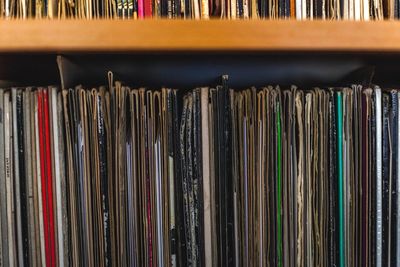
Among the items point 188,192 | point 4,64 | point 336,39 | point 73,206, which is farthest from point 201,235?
point 4,64

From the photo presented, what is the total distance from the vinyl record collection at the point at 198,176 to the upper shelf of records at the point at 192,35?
0.11 m

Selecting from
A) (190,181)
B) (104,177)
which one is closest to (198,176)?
(190,181)

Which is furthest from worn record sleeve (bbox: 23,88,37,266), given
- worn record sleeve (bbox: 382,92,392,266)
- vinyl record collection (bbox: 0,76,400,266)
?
worn record sleeve (bbox: 382,92,392,266)

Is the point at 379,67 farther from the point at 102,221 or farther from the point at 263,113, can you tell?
the point at 102,221

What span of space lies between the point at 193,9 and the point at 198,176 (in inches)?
9.3

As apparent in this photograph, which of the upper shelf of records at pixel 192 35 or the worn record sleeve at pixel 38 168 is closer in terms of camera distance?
the upper shelf of records at pixel 192 35

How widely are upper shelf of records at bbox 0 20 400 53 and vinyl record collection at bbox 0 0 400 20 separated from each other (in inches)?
6.9

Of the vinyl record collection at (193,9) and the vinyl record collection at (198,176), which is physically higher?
the vinyl record collection at (193,9)

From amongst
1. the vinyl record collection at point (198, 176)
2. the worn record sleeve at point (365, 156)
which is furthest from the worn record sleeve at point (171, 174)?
the worn record sleeve at point (365, 156)

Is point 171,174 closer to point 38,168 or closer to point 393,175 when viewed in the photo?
point 38,168

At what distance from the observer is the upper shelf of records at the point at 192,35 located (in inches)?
16.0

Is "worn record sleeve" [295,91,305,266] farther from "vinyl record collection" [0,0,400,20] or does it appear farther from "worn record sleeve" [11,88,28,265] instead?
"worn record sleeve" [11,88,28,265]

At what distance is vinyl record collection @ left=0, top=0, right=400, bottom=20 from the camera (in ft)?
1.89

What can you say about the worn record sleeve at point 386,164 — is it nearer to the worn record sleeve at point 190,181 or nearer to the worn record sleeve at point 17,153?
the worn record sleeve at point 190,181
